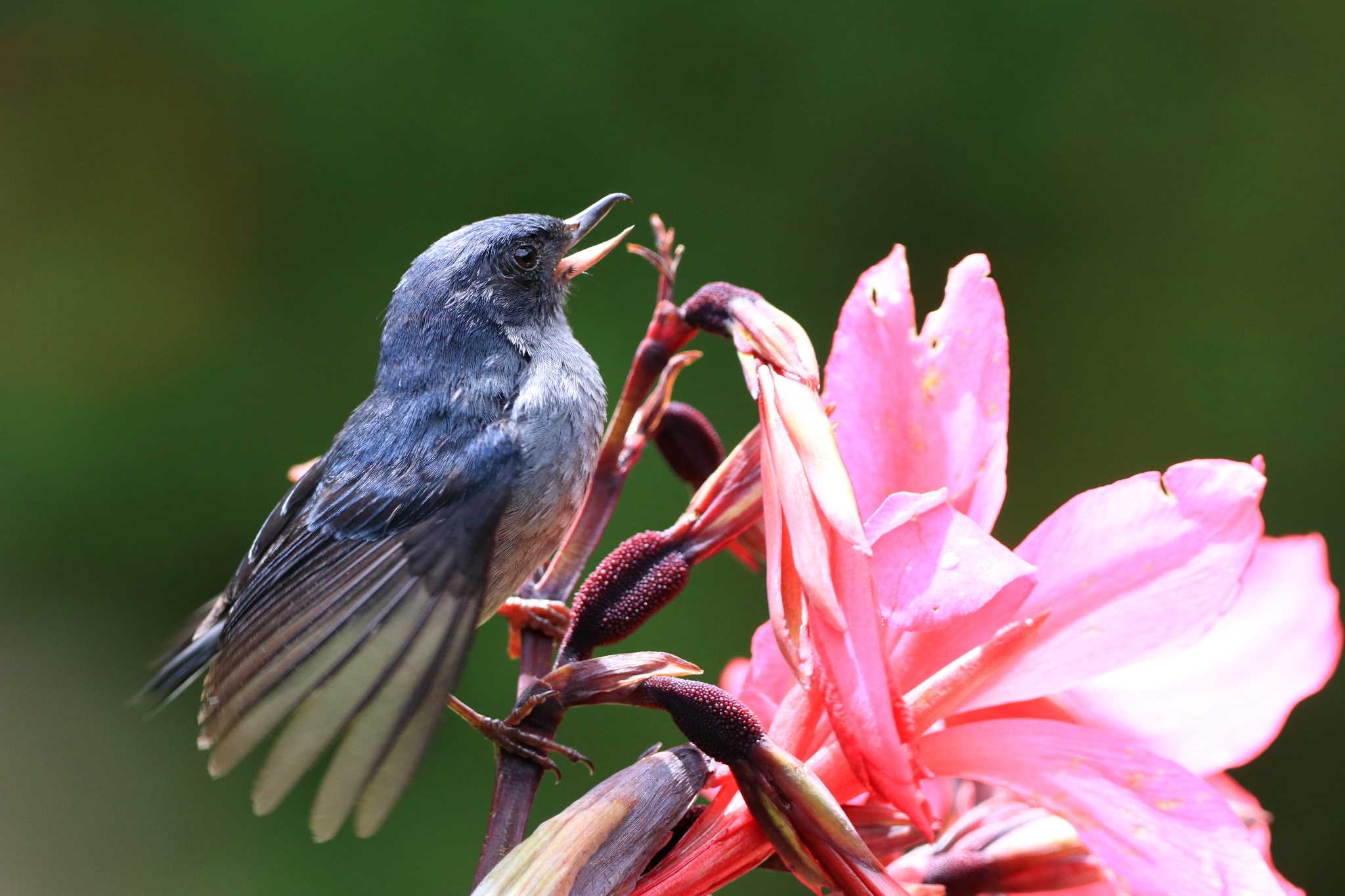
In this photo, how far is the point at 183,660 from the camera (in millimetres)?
928

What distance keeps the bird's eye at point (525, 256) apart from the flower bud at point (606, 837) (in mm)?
669

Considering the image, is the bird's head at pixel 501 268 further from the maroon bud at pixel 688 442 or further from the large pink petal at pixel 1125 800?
the large pink petal at pixel 1125 800

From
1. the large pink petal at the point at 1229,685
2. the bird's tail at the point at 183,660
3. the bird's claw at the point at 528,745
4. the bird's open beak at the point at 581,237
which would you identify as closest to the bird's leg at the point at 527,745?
the bird's claw at the point at 528,745

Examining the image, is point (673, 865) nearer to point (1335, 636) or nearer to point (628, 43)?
point (1335, 636)

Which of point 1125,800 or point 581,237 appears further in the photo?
point 581,237

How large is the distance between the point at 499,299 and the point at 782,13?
1.30 meters

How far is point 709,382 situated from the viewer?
217 cm

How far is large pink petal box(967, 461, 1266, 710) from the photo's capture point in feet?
1.78

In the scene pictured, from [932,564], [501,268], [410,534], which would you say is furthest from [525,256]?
[932,564]

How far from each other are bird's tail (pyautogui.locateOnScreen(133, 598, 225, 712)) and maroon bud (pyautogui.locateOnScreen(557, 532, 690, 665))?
40cm

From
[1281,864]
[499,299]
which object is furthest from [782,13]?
[1281,864]

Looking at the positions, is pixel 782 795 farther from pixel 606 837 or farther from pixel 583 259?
pixel 583 259

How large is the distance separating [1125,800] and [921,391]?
19cm

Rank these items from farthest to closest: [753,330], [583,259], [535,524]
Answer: [583,259] → [535,524] → [753,330]
